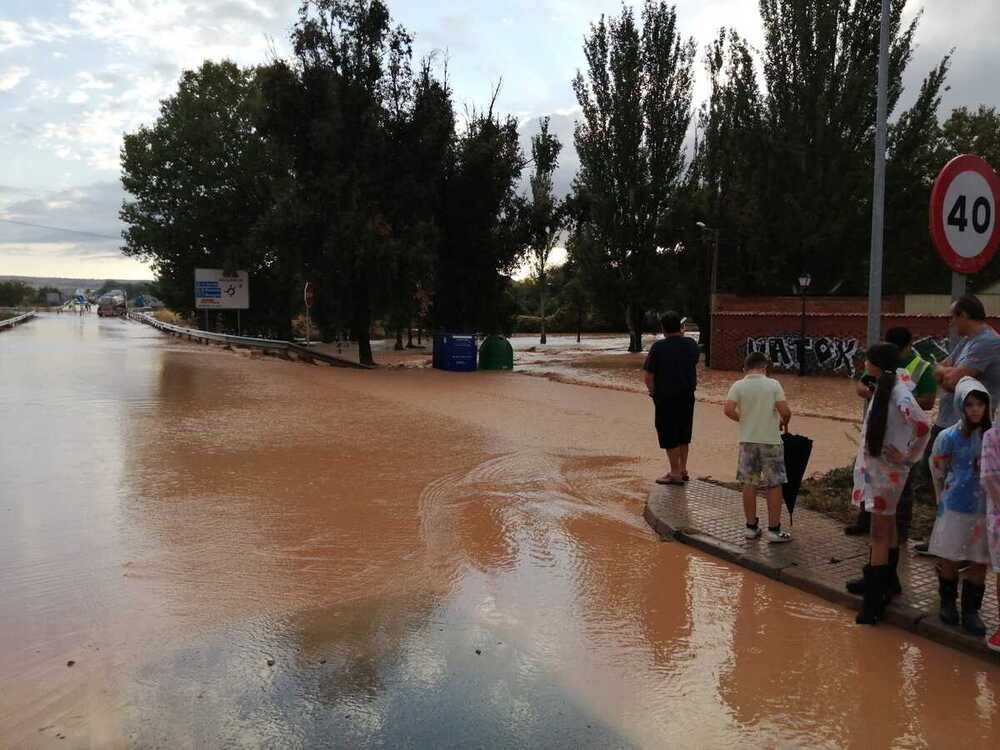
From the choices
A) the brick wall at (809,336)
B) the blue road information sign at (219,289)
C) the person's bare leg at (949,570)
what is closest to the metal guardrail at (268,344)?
the blue road information sign at (219,289)

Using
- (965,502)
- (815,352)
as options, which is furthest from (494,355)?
(965,502)

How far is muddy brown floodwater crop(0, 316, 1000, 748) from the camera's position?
3457 mm

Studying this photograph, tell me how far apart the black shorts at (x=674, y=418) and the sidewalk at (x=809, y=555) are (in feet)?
1.94

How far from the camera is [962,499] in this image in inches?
167

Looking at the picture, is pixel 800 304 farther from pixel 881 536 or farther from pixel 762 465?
pixel 881 536

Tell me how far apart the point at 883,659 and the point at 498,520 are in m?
3.52

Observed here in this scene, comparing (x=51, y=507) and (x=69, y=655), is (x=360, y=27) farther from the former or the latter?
(x=69, y=655)

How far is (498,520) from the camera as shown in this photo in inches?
276

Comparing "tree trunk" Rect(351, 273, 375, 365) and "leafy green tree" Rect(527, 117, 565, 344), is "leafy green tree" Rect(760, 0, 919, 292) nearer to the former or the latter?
"leafy green tree" Rect(527, 117, 565, 344)

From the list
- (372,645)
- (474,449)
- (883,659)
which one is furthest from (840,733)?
(474,449)

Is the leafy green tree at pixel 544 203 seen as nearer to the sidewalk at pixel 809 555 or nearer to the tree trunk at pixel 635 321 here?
the tree trunk at pixel 635 321

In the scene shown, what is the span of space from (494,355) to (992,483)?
70.5ft

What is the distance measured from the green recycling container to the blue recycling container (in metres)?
0.69

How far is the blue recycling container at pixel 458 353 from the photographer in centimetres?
2434
